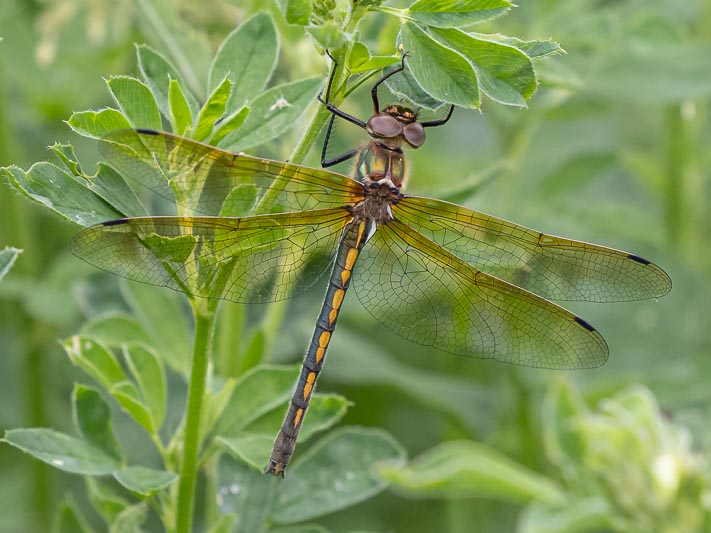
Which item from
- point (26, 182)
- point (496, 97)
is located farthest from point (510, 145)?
point (26, 182)

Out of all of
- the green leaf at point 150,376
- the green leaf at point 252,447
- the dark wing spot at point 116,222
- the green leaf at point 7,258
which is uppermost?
the dark wing spot at point 116,222

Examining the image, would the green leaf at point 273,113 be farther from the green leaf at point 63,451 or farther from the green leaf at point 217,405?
the green leaf at point 63,451

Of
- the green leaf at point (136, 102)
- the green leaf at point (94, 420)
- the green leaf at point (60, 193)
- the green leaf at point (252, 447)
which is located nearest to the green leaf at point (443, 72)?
the green leaf at point (136, 102)

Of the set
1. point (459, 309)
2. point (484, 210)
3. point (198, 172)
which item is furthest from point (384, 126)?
point (484, 210)

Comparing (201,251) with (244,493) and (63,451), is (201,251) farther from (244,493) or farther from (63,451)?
(244,493)

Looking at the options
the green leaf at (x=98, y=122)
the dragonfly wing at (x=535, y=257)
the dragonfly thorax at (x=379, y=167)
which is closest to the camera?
the green leaf at (x=98, y=122)

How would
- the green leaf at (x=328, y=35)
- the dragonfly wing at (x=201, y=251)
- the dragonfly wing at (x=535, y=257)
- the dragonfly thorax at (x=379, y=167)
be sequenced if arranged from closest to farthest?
the green leaf at (x=328, y=35), the dragonfly wing at (x=201, y=251), the dragonfly wing at (x=535, y=257), the dragonfly thorax at (x=379, y=167)

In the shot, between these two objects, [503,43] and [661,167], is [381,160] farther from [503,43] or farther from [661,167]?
[661,167]
